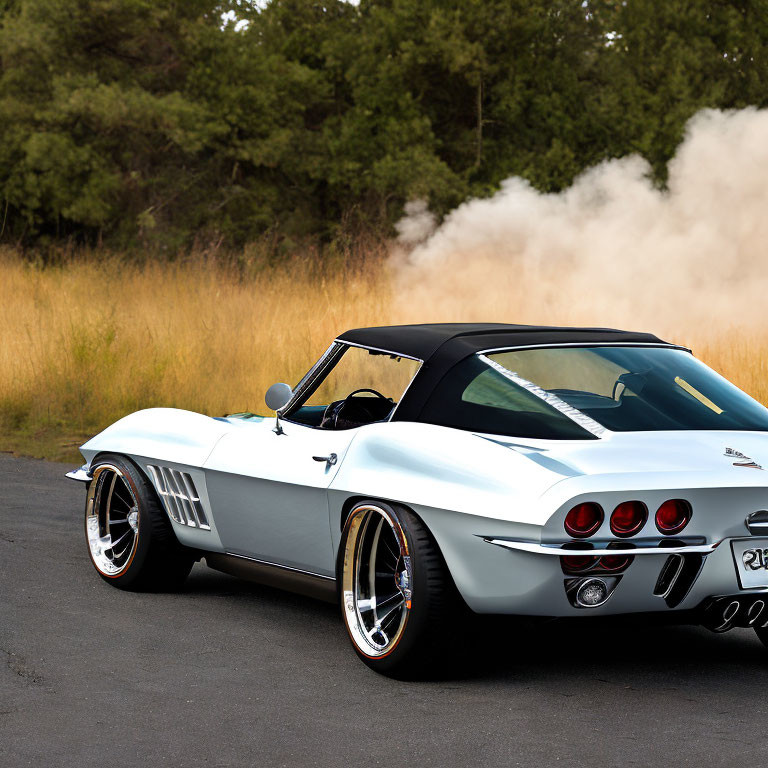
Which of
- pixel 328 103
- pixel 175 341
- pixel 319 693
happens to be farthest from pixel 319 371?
pixel 328 103

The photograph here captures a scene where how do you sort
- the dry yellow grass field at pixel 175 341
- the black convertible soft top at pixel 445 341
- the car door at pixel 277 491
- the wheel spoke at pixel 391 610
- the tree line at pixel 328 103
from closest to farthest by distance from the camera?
the wheel spoke at pixel 391 610 < the black convertible soft top at pixel 445 341 < the car door at pixel 277 491 < the dry yellow grass field at pixel 175 341 < the tree line at pixel 328 103

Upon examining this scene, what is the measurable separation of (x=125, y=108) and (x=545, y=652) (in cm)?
2353

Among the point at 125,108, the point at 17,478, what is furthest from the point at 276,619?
A: the point at 125,108

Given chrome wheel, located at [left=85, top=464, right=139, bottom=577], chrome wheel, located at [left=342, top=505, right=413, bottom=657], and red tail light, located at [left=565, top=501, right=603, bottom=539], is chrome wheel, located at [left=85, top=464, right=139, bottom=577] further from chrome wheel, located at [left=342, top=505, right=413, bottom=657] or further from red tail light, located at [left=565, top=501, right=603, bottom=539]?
red tail light, located at [left=565, top=501, right=603, bottom=539]

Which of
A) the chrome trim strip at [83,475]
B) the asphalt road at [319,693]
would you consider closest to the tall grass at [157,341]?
the chrome trim strip at [83,475]

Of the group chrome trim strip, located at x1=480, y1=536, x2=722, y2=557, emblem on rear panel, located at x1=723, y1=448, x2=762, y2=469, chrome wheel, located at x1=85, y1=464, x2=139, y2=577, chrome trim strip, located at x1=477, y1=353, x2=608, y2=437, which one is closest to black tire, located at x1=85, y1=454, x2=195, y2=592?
chrome wheel, located at x1=85, y1=464, x2=139, y2=577

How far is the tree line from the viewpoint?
27.0m

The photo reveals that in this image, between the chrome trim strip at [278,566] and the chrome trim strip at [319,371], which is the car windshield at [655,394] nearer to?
the chrome trim strip at [319,371]

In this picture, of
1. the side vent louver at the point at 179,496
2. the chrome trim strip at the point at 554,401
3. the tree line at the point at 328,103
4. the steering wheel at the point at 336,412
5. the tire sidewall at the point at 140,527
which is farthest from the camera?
the tree line at the point at 328,103

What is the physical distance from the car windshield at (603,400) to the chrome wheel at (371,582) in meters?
Result: 0.46

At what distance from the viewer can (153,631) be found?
555 centimetres

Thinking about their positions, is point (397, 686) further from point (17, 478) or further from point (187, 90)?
point (187, 90)

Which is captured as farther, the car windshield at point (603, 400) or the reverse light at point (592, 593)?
the car windshield at point (603, 400)

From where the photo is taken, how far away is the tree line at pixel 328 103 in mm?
26984
